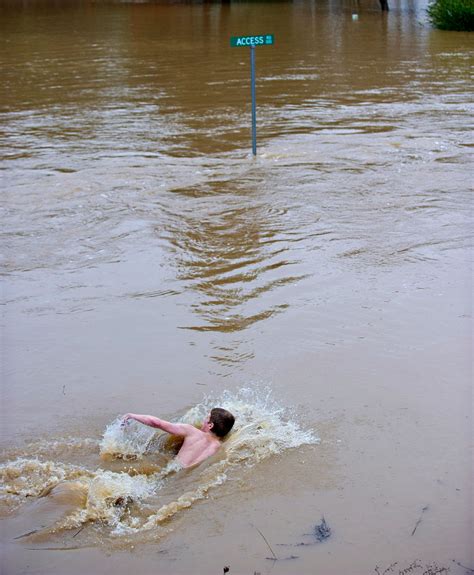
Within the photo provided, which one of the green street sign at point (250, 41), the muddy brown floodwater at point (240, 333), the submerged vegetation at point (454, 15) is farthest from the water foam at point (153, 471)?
the submerged vegetation at point (454, 15)

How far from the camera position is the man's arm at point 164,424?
5789 millimetres

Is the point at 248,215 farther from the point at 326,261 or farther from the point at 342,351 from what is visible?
the point at 342,351

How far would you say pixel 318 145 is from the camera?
14094mm

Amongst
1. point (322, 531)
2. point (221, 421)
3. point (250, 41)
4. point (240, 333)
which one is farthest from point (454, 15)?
point (322, 531)

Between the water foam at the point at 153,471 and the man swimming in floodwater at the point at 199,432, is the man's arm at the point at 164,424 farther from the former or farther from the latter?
the water foam at the point at 153,471

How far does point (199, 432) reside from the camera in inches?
237

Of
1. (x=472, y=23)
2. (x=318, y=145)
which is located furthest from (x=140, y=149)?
(x=472, y=23)

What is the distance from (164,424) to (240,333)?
1.98 m

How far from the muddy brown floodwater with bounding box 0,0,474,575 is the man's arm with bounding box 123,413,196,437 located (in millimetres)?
234

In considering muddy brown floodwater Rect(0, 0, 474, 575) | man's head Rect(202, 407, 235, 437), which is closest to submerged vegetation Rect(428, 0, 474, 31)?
muddy brown floodwater Rect(0, 0, 474, 575)

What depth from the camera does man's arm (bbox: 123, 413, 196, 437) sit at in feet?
19.0

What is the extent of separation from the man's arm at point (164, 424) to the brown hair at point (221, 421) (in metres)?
0.14

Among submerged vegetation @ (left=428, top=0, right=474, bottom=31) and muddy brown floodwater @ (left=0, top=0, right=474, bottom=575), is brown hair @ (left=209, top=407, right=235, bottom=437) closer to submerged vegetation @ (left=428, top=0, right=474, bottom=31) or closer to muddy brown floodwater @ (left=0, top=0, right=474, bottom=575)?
muddy brown floodwater @ (left=0, top=0, right=474, bottom=575)

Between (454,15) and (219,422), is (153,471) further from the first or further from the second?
(454,15)
